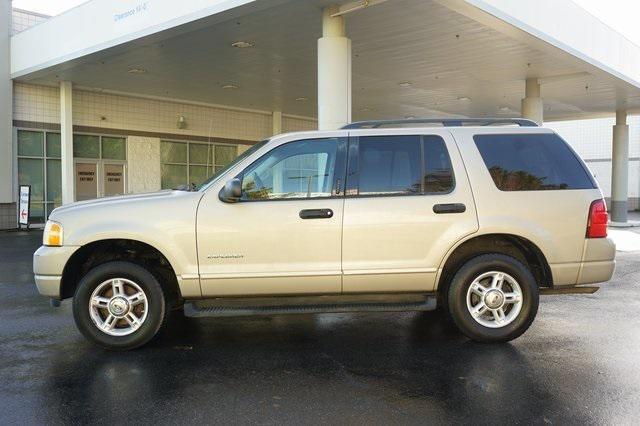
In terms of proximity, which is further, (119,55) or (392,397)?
(119,55)

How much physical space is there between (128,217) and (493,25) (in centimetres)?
953

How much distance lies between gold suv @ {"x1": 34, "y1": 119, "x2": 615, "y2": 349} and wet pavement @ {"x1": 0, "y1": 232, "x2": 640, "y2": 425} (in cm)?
40

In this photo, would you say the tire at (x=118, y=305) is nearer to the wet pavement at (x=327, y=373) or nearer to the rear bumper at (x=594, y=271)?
the wet pavement at (x=327, y=373)

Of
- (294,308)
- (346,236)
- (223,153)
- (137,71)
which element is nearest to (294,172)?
(346,236)

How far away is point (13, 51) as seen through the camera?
58.2 feet

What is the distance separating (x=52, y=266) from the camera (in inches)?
198

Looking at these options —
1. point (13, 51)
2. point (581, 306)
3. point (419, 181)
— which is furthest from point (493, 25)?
point (13, 51)

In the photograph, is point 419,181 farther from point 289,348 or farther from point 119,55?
point 119,55

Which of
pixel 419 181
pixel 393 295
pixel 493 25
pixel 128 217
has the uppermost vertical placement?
pixel 493 25

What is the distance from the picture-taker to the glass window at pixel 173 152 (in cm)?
2230

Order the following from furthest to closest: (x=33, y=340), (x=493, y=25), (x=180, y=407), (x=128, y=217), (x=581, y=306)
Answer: (x=493, y=25) < (x=581, y=306) < (x=33, y=340) < (x=128, y=217) < (x=180, y=407)

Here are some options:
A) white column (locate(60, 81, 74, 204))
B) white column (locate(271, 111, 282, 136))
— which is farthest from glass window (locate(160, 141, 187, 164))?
white column (locate(271, 111, 282, 136))

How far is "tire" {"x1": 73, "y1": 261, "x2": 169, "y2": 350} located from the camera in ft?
16.5

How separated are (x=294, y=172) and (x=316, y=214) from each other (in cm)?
48
